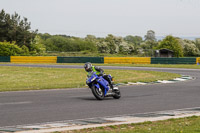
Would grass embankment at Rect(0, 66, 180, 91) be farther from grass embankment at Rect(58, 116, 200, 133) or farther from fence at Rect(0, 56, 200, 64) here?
fence at Rect(0, 56, 200, 64)

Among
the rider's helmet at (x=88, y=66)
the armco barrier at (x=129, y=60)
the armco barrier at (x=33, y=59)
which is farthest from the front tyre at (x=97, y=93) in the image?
the armco barrier at (x=33, y=59)

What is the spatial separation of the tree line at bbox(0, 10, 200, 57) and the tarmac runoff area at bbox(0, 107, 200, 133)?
5424 cm

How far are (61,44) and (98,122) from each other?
5271 inches

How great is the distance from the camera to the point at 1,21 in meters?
76.9

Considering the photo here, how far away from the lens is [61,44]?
14050cm

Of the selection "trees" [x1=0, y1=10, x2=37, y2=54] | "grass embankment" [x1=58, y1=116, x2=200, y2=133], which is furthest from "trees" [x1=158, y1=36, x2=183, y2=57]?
"grass embankment" [x1=58, y1=116, x2=200, y2=133]

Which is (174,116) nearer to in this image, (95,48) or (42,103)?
(42,103)

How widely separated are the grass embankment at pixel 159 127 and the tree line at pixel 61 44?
2180 inches

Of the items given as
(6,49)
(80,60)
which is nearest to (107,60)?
(80,60)

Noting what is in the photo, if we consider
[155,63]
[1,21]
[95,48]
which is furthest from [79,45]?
[155,63]

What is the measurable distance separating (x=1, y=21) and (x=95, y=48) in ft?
188

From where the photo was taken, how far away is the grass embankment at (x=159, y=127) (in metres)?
6.80

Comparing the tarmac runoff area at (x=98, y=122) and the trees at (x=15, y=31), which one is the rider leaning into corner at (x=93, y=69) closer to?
the tarmac runoff area at (x=98, y=122)

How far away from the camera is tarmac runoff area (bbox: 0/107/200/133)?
7062 mm
